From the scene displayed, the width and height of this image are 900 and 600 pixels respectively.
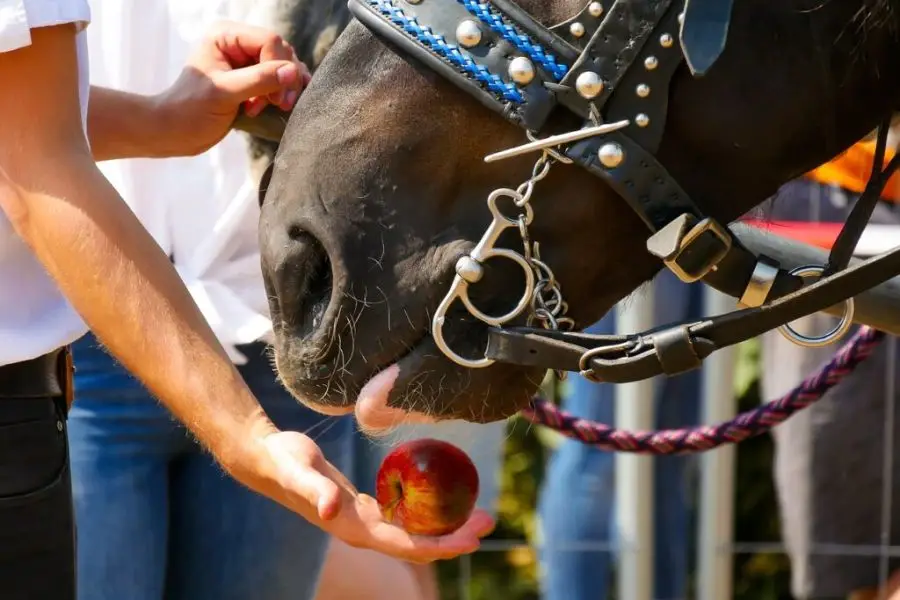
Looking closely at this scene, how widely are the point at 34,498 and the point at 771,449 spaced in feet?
12.1

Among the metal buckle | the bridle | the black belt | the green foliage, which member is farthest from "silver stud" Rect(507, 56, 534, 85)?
the green foliage

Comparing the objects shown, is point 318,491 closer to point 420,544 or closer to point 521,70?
point 420,544

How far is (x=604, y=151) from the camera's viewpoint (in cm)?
164

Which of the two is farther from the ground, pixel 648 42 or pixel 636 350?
pixel 648 42

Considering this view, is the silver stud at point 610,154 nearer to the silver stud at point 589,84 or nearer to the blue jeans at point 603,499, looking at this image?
the silver stud at point 589,84

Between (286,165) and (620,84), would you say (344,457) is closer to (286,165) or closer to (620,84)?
(286,165)

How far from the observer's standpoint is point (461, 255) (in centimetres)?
166

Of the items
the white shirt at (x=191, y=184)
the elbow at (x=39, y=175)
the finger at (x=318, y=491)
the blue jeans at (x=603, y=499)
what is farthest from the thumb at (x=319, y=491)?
the blue jeans at (x=603, y=499)

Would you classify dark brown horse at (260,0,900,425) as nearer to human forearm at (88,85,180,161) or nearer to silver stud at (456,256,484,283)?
silver stud at (456,256,484,283)

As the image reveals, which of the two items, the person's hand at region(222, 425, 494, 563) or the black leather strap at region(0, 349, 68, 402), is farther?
the black leather strap at region(0, 349, 68, 402)

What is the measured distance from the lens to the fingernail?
2.04 metres

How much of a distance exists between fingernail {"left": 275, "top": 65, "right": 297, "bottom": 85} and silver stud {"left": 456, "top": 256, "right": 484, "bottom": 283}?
1.70ft

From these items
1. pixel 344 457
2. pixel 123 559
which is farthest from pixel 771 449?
pixel 123 559

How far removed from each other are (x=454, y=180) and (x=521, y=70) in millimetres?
144
